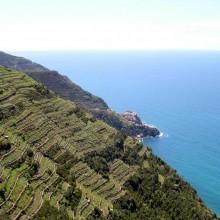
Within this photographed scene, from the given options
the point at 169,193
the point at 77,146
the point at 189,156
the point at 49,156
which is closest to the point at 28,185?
the point at 49,156

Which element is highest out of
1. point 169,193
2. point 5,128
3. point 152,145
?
point 5,128

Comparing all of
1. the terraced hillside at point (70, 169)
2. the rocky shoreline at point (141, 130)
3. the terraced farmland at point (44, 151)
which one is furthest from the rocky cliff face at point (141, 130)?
the terraced farmland at point (44, 151)

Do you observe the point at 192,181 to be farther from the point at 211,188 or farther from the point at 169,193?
the point at 169,193

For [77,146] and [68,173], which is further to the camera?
[77,146]

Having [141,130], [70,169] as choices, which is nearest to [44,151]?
[70,169]

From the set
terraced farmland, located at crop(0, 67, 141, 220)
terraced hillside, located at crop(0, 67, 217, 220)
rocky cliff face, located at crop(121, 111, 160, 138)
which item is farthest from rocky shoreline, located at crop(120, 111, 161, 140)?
terraced farmland, located at crop(0, 67, 141, 220)

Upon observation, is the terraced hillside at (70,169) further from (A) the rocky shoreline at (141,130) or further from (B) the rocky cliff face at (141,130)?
(B) the rocky cliff face at (141,130)

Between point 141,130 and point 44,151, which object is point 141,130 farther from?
point 44,151

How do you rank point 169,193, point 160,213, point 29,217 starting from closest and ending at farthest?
point 29,217
point 160,213
point 169,193
